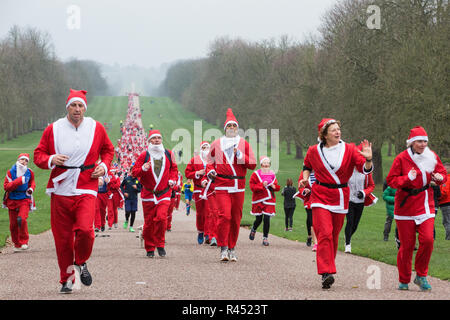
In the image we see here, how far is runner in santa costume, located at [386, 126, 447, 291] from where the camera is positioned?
912 centimetres

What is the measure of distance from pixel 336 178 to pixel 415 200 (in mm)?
1056

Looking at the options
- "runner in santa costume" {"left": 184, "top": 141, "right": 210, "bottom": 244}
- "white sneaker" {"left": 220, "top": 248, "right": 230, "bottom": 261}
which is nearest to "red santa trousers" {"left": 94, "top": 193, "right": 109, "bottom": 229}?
"runner in santa costume" {"left": 184, "top": 141, "right": 210, "bottom": 244}

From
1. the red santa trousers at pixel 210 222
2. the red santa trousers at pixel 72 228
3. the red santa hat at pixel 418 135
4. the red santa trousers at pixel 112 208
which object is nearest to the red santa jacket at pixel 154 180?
the red santa trousers at pixel 210 222

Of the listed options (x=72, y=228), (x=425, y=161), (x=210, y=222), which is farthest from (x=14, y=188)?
(x=425, y=161)

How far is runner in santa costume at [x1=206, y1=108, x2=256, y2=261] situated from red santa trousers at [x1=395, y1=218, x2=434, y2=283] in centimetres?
367

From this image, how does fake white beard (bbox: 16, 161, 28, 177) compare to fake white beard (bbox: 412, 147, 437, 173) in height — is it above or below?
below

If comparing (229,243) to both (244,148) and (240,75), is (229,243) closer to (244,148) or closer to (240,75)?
(244,148)

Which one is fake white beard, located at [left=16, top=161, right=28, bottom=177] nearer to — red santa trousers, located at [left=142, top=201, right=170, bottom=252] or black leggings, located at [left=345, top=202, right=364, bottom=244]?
red santa trousers, located at [left=142, top=201, right=170, bottom=252]

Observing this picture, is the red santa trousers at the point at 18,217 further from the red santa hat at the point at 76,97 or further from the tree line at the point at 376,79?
the tree line at the point at 376,79

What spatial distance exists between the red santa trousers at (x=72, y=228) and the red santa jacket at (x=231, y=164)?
14.0ft

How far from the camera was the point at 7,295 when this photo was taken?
8.23 metres

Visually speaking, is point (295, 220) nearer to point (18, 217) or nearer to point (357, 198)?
point (357, 198)

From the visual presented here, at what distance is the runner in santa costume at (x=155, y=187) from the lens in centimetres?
1325

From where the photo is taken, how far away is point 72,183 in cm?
839
